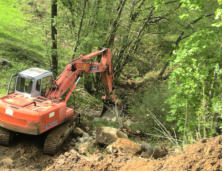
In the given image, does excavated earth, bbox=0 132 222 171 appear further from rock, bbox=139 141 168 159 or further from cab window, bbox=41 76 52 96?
cab window, bbox=41 76 52 96

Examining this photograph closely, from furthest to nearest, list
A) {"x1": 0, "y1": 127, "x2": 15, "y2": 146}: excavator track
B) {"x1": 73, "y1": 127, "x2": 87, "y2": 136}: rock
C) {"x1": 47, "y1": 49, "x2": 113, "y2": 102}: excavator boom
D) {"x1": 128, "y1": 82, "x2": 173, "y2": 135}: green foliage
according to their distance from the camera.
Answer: {"x1": 128, "y1": 82, "x2": 173, "y2": 135}: green foliage, {"x1": 73, "y1": 127, "x2": 87, "y2": 136}: rock, {"x1": 47, "y1": 49, "x2": 113, "y2": 102}: excavator boom, {"x1": 0, "y1": 127, "x2": 15, "y2": 146}: excavator track

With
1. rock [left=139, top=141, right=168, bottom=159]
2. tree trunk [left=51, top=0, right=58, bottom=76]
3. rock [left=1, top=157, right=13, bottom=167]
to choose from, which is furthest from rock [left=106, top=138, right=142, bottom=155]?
tree trunk [left=51, top=0, right=58, bottom=76]

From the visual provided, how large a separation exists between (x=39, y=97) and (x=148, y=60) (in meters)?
9.83

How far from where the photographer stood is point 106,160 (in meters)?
5.40

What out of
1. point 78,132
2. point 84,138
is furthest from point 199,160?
point 78,132

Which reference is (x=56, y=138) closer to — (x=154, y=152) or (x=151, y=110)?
(x=154, y=152)

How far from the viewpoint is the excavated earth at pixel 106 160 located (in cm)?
404

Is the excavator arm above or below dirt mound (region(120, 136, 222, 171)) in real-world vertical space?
above

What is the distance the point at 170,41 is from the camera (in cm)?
1695

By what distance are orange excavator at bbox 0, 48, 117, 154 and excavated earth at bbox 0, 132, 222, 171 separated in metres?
0.38

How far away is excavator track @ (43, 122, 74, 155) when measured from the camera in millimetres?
7016

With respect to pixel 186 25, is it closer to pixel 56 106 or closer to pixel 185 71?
pixel 185 71

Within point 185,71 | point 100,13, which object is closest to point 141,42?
point 100,13

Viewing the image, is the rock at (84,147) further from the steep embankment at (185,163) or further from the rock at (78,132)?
the steep embankment at (185,163)
